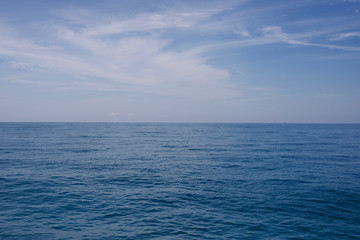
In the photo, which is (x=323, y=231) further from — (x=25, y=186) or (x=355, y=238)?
(x=25, y=186)

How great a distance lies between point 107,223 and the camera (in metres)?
18.1

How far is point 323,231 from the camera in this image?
17.2 metres

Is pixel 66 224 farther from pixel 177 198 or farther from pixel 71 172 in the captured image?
pixel 71 172

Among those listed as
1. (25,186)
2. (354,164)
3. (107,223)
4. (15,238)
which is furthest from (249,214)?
(354,164)

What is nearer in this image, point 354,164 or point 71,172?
point 71,172

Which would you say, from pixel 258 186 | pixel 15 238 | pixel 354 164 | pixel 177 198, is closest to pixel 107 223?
pixel 15 238

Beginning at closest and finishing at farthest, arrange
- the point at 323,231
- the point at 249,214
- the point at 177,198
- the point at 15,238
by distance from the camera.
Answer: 1. the point at 15,238
2. the point at 323,231
3. the point at 249,214
4. the point at 177,198

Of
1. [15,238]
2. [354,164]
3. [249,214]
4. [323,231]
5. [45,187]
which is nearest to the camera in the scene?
[15,238]

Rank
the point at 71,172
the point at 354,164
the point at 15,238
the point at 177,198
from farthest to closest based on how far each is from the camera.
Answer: the point at 354,164
the point at 71,172
the point at 177,198
the point at 15,238

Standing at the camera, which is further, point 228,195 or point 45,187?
point 45,187

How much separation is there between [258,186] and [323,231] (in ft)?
34.3

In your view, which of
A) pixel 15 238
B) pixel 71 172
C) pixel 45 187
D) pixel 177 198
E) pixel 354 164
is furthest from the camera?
pixel 354 164

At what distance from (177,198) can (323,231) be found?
1267 cm

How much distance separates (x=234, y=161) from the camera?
143 feet
